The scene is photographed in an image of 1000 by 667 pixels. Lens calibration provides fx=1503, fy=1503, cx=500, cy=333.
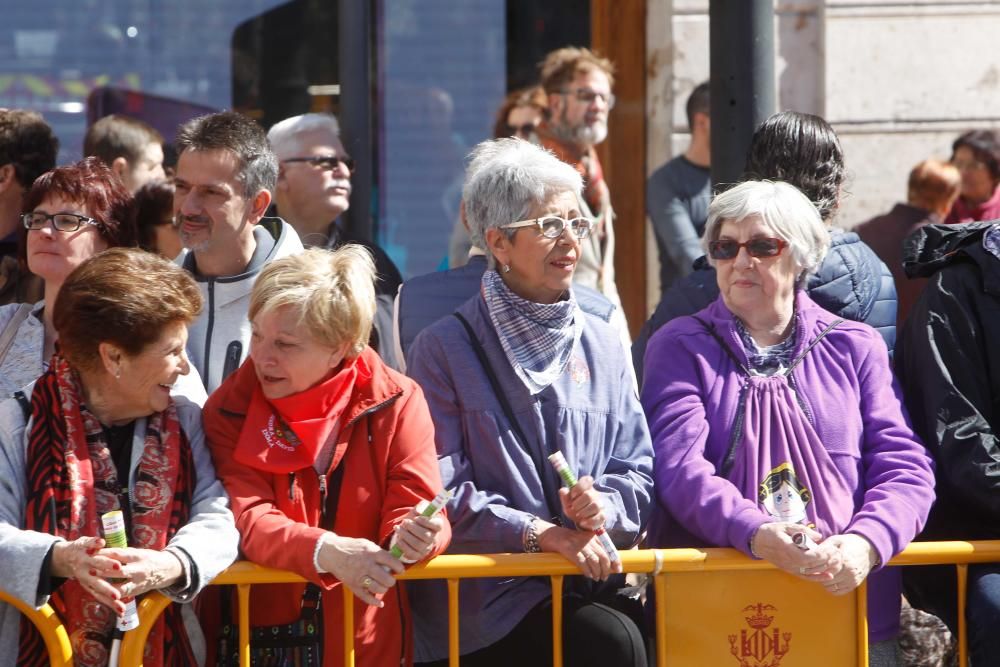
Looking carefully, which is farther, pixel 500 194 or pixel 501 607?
pixel 500 194

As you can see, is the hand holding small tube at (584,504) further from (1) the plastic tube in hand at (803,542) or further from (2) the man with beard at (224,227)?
Result: (2) the man with beard at (224,227)

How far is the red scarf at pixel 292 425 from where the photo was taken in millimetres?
3641

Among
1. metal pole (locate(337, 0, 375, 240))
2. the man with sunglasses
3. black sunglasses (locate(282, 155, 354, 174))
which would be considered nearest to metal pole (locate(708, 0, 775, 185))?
metal pole (locate(337, 0, 375, 240))

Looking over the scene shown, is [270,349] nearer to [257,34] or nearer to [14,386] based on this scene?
[14,386]

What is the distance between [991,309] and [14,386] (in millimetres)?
2698

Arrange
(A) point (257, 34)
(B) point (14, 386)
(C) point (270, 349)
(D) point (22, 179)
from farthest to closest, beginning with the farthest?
(A) point (257, 34) < (D) point (22, 179) < (B) point (14, 386) < (C) point (270, 349)

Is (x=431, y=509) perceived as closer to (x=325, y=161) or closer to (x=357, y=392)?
(x=357, y=392)

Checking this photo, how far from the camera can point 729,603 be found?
12.4 feet

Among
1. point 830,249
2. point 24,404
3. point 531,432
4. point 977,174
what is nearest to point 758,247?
point 830,249

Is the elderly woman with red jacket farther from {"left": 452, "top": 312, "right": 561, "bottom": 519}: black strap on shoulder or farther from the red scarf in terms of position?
{"left": 452, "top": 312, "right": 561, "bottom": 519}: black strap on shoulder

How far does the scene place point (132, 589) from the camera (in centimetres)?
335

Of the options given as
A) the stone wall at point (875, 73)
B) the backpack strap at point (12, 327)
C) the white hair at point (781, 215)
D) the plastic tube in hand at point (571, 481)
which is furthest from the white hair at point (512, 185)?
the stone wall at point (875, 73)

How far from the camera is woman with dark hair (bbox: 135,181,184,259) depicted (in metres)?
5.31

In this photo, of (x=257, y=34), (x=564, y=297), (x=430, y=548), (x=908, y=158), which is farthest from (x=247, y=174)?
(x=908, y=158)
